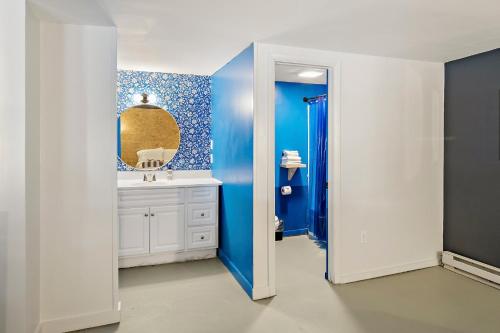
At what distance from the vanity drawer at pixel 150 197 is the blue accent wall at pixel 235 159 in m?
0.52

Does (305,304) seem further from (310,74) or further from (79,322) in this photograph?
(310,74)

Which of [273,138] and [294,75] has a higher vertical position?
[294,75]

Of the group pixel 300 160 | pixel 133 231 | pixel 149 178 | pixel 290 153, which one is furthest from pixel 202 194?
pixel 300 160

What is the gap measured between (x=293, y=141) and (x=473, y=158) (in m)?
2.20

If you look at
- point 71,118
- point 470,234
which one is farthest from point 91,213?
point 470,234

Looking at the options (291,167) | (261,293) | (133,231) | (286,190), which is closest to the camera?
(261,293)

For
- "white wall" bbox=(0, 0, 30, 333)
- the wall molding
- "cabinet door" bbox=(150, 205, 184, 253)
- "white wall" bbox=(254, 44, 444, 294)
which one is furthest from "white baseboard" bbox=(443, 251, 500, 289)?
"white wall" bbox=(0, 0, 30, 333)

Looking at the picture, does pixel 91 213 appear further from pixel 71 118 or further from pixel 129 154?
pixel 129 154

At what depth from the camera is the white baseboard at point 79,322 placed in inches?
88.9

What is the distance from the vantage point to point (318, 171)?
4402mm

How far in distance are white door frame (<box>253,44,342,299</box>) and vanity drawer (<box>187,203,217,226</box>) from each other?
1.08 metres

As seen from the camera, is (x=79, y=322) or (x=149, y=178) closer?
(x=79, y=322)

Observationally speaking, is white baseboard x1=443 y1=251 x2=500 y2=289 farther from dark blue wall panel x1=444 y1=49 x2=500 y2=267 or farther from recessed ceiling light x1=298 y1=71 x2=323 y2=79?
recessed ceiling light x1=298 y1=71 x2=323 y2=79

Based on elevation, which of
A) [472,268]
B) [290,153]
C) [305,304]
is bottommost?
[305,304]
